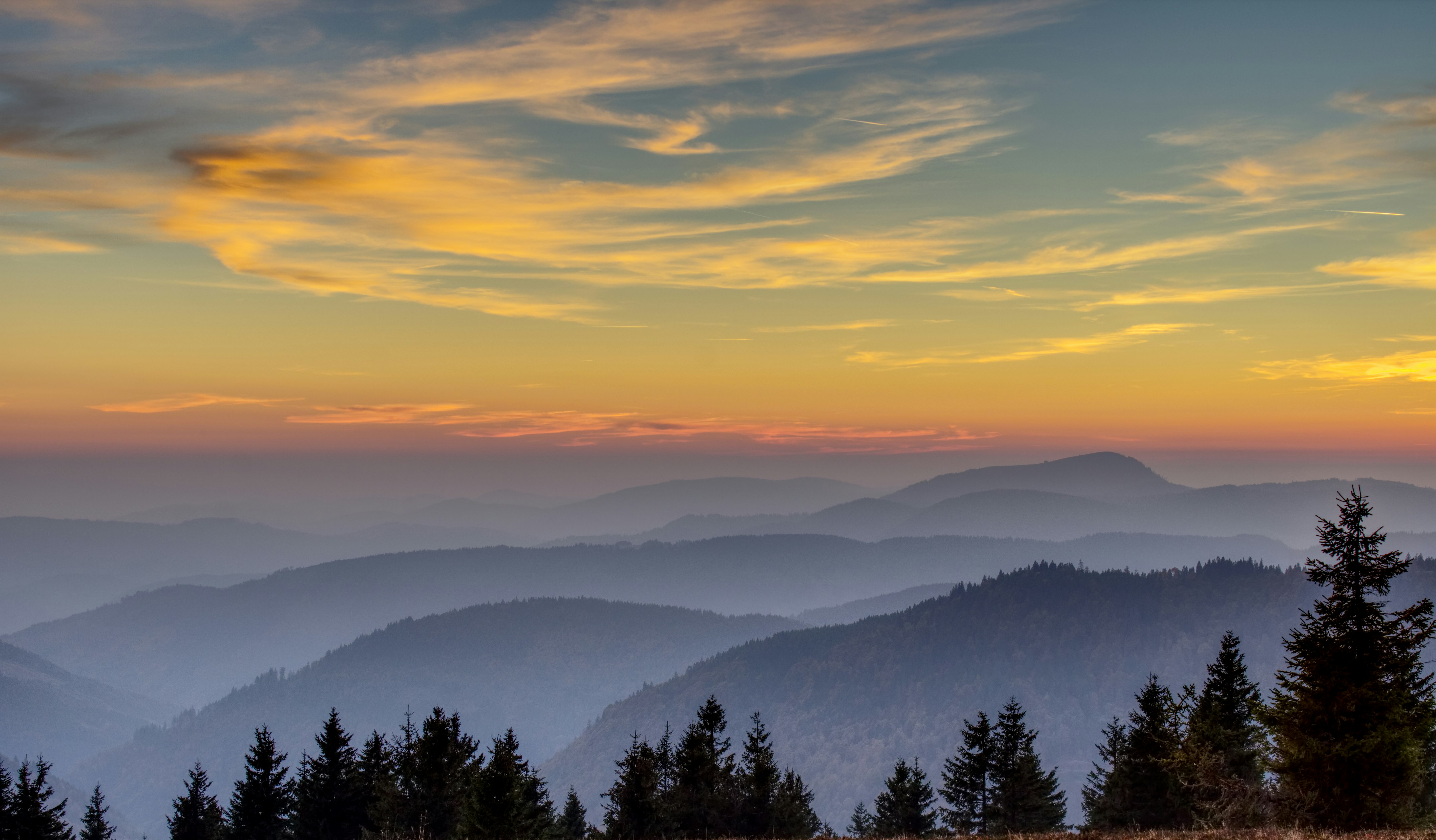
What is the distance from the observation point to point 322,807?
57.7 m

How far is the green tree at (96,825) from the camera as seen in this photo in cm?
6444

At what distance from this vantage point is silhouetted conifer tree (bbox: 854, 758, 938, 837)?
7444 cm

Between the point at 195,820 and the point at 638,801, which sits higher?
the point at 638,801

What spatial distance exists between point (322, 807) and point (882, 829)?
140 feet

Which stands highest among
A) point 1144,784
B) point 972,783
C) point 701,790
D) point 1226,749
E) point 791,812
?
point 1226,749

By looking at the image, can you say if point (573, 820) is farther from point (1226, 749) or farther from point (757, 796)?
point (1226, 749)

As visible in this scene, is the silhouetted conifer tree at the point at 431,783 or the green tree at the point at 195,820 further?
the green tree at the point at 195,820

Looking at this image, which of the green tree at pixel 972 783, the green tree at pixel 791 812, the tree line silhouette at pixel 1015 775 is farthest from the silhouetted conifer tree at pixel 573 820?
the green tree at pixel 972 783

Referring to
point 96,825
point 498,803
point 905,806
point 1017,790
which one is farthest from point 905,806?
point 96,825

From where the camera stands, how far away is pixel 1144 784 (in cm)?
5350

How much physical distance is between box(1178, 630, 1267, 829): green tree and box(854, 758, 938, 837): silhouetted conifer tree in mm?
25648

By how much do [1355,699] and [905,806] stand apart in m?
52.7

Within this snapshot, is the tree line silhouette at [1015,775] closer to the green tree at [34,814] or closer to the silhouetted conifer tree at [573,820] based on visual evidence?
the green tree at [34,814]

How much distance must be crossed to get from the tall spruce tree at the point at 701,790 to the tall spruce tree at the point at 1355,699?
33835 mm
